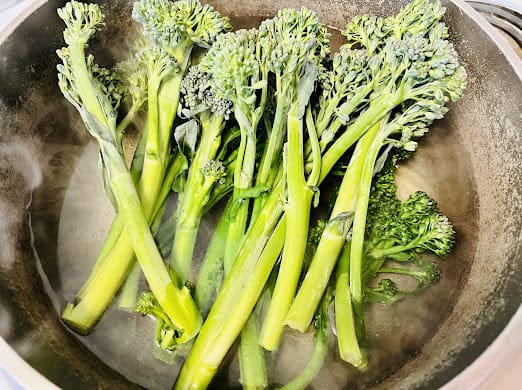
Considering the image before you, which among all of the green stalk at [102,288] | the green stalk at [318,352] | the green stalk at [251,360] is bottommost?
the green stalk at [318,352]

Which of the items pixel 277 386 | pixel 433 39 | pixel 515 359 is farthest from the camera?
pixel 433 39

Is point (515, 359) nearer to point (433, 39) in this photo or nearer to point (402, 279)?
point (402, 279)

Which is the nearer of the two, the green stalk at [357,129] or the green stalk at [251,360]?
the green stalk at [251,360]

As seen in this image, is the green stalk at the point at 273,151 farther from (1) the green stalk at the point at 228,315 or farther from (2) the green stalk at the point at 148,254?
(2) the green stalk at the point at 148,254

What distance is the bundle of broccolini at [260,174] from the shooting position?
999 millimetres

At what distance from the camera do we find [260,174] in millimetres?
1087

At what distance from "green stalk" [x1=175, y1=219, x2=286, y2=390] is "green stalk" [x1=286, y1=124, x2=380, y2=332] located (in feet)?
0.26

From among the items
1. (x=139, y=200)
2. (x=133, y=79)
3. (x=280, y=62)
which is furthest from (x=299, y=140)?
(x=133, y=79)

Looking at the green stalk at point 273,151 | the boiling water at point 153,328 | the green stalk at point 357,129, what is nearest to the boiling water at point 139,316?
the boiling water at point 153,328

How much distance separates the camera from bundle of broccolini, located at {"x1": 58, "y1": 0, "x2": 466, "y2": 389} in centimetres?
Result: 100

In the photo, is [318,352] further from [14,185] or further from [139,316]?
[14,185]

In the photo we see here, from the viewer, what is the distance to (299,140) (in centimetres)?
104

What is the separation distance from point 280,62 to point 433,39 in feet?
1.13

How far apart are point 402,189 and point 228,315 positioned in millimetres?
578
